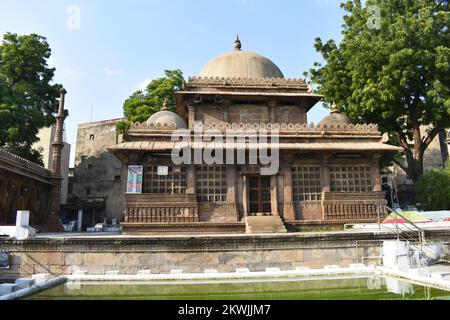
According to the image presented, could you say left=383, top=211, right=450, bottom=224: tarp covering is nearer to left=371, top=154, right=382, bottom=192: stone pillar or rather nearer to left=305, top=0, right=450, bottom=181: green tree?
left=371, top=154, right=382, bottom=192: stone pillar

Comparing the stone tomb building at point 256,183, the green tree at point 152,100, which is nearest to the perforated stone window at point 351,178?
the stone tomb building at point 256,183

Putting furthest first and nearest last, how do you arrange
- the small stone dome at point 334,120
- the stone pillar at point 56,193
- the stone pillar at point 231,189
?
1. the stone pillar at point 56,193
2. the small stone dome at point 334,120
3. the stone pillar at point 231,189

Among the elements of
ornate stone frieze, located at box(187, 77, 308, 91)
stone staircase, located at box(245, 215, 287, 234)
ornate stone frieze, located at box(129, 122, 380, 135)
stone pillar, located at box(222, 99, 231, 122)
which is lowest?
stone staircase, located at box(245, 215, 287, 234)

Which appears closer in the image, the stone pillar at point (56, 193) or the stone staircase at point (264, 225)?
the stone staircase at point (264, 225)

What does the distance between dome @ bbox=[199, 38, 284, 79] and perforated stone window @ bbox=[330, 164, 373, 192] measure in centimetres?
725

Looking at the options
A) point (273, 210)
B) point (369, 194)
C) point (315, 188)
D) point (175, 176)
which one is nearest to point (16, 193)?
point (175, 176)

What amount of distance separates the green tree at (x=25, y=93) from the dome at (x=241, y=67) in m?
14.0

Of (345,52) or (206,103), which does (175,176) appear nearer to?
(206,103)

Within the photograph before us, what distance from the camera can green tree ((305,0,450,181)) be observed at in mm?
19734

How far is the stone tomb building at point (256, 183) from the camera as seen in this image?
14.2 meters

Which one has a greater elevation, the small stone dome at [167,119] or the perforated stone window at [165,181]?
the small stone dome at [167,119]

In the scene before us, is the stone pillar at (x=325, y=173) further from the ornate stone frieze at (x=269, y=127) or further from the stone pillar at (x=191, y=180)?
the stone pillar at (x=191, y=180)

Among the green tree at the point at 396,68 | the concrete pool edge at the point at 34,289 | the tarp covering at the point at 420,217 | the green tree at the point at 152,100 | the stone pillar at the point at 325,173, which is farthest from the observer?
the green tree at the point at 152,100

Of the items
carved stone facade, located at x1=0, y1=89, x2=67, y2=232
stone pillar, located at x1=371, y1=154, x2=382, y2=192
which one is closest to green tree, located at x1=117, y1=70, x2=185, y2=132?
carved stone facade, located at x1=0, y1=89, x2=67, y2=232
